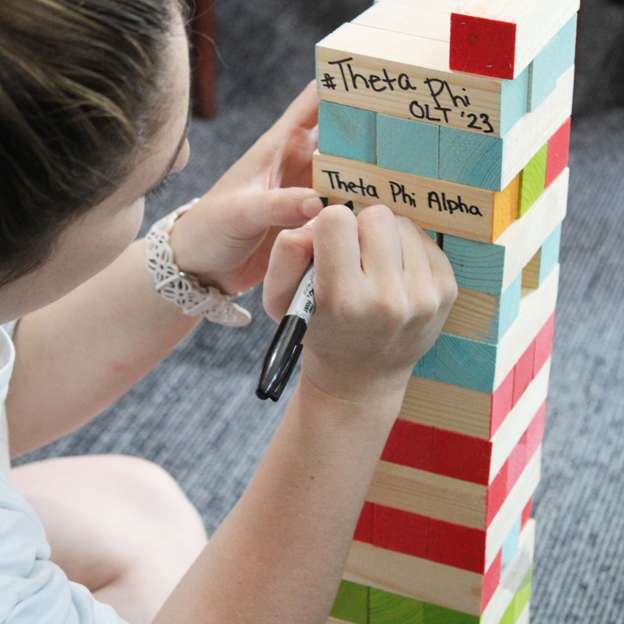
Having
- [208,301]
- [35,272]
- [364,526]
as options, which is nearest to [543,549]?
[364,526]

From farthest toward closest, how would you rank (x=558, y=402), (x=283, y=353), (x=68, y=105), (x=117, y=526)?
(x=558, y=402) → (x=117, y=526) → (x=283, y=353) → (x=68, y=105)

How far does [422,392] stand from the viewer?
0.75 m

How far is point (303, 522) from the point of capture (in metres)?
0.70

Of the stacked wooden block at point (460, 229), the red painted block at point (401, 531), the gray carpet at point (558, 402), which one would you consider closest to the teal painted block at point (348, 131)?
the stacked wooden block at point (460, 229)

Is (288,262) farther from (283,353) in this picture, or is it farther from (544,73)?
(544,73)

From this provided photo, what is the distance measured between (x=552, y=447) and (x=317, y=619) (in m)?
0.89

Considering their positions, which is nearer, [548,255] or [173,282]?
[548,255]

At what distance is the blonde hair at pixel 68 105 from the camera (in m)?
0.49

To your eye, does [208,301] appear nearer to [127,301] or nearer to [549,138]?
[127,301]

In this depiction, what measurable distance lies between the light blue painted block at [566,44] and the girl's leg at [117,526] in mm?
686

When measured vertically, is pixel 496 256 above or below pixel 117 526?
above

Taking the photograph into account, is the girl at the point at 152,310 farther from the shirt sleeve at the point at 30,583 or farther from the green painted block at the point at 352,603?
the green painted block at the point at 352,603

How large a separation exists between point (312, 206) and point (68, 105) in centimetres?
26

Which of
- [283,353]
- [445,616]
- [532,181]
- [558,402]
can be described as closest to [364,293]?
[283,353]
